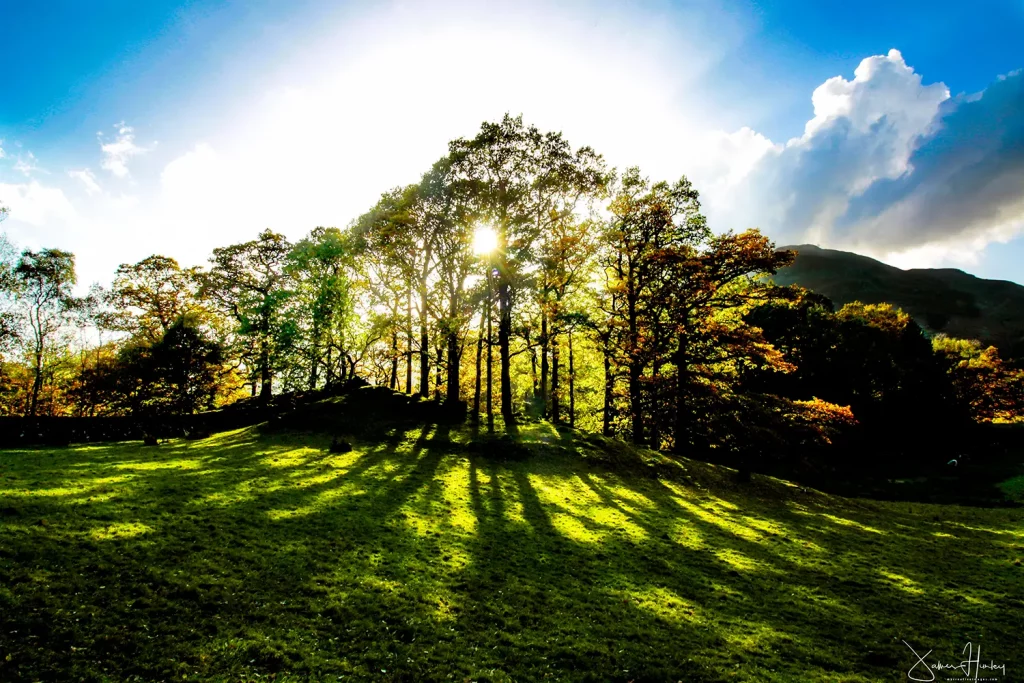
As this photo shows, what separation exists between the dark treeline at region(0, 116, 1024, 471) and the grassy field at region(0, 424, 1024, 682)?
11103 mm

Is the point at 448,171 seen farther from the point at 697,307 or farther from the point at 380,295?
the point at 697,307

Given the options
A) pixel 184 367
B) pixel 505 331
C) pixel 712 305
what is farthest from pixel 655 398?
pixel 184 367

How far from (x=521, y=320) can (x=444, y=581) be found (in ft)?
86.7

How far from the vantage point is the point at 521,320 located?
121 ft

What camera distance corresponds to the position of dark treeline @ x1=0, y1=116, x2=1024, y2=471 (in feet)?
96.9

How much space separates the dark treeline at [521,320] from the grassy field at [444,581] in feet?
36.4

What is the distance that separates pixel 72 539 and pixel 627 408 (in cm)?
2973

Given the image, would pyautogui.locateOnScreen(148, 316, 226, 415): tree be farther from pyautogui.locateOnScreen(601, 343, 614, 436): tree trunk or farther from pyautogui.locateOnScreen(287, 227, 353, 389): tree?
pyautogui.locateOnScreen(601, 343, 614, 436): tree trunk

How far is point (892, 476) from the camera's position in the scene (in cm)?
3844

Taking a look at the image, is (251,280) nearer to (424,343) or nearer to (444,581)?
(424,343)

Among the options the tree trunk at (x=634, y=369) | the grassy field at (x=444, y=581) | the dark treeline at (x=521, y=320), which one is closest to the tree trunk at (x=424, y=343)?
the dark treeline at (x=521, y=320)

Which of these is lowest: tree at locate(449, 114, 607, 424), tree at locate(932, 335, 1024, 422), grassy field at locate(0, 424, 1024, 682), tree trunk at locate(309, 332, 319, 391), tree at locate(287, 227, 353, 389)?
grassy field at locate(0, 424, 1024, 682)

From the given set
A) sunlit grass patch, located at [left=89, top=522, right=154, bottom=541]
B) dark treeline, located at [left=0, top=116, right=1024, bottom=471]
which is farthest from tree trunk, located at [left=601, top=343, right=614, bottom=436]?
sunlit grass patch, located at [left=89, top=522, right=154, bottom=541]

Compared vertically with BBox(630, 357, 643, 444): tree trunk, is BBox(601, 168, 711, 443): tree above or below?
above
